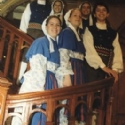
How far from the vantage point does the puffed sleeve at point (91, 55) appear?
3779 mm

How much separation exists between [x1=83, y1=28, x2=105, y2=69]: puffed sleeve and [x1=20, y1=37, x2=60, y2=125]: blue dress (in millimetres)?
425

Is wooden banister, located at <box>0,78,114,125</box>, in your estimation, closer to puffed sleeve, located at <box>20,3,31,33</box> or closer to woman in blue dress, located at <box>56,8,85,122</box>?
woman in blue dress, located at <box>56,8,85,122</box>

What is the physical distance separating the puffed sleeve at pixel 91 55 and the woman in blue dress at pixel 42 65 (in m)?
0.39

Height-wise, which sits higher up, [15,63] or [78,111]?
[15,63]

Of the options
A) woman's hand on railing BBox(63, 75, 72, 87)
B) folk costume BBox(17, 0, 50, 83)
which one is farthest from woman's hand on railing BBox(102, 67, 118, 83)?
folk costume BBox(17, 0, 50, 83)

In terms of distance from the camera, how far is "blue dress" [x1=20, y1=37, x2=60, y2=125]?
10.8ft

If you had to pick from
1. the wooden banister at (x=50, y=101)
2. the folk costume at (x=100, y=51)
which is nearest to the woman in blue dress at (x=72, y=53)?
the folk costume at (x=100, y=51)

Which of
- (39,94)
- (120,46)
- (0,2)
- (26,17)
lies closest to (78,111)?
(39,94)

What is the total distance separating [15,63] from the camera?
373cm

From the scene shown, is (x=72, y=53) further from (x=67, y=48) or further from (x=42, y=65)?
(x=42, y=65)

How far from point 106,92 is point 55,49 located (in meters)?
0.69

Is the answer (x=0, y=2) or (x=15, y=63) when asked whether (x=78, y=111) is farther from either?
(x=0, y=2)

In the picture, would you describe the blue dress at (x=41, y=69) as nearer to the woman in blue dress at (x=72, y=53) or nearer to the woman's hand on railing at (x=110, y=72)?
the woman in blue dress at (x=72, y=53)

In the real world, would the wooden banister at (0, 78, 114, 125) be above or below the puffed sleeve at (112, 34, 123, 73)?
below
